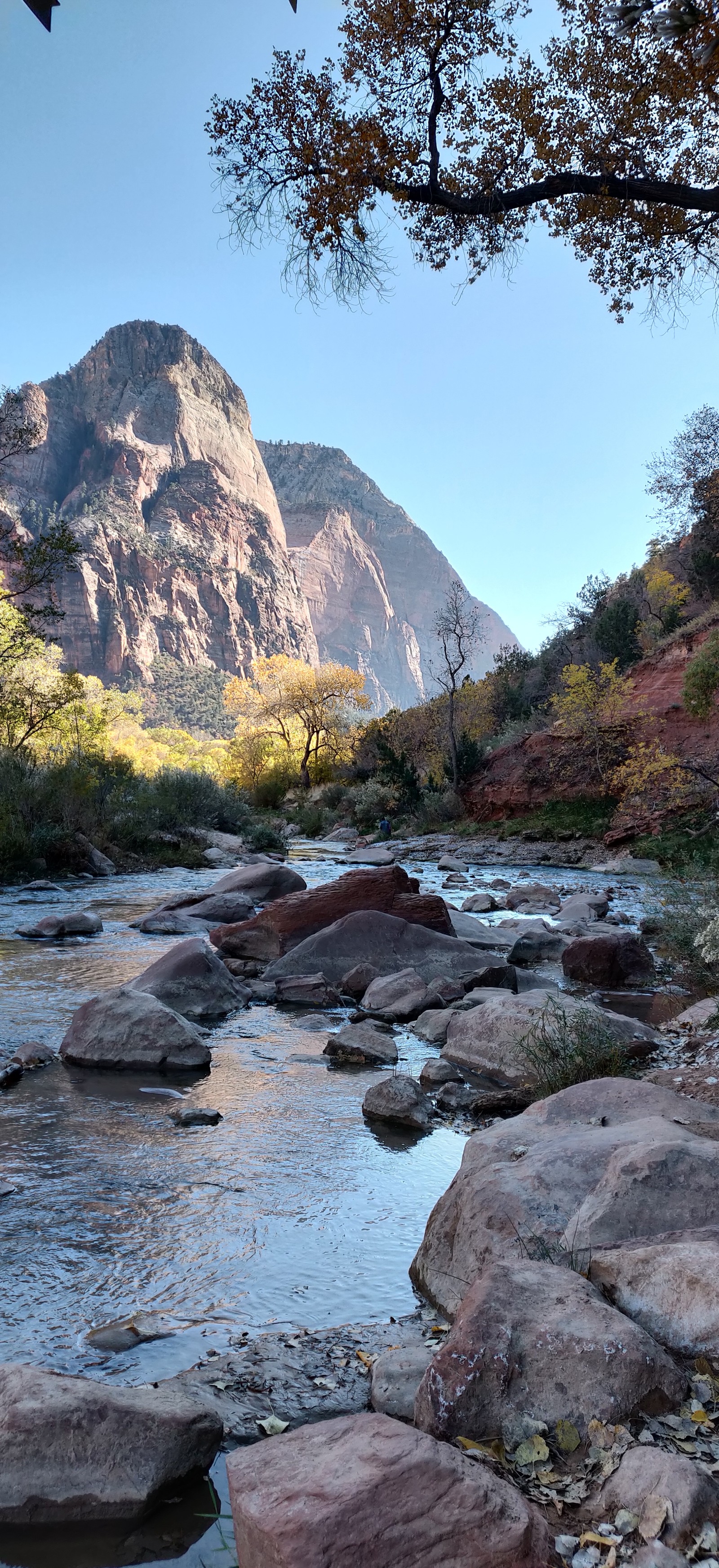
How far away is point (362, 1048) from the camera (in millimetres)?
6766

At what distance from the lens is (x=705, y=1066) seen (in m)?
5.79

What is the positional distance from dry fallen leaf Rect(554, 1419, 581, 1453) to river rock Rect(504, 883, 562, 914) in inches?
509

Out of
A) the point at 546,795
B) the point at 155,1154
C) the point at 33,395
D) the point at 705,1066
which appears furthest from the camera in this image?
the point at 33,395

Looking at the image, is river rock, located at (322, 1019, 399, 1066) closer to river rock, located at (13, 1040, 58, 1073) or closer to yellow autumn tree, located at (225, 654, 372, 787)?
river rock, located at (13, 1040, 58, 1073)

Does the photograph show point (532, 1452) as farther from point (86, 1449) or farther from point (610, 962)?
point (610, 962)

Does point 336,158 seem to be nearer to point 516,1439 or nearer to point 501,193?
point 501,193

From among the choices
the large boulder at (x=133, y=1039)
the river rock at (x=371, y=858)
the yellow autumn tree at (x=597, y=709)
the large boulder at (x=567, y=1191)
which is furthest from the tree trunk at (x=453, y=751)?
the large boulder at (x=567, y=1191)

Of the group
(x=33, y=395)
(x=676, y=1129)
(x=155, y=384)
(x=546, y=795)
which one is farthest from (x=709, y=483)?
(x=155, y=384)

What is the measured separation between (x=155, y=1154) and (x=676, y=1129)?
8.96ft

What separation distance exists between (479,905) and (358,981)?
6468 millimetres

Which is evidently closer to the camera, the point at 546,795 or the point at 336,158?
the point at 336,158

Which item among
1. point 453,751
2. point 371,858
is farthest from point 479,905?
point 453,751

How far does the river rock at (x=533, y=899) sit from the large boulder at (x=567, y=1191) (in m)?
11.2

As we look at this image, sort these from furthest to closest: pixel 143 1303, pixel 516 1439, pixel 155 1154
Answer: pixel 155 1154 → pixel 143 1303 → pixel 516 1439
